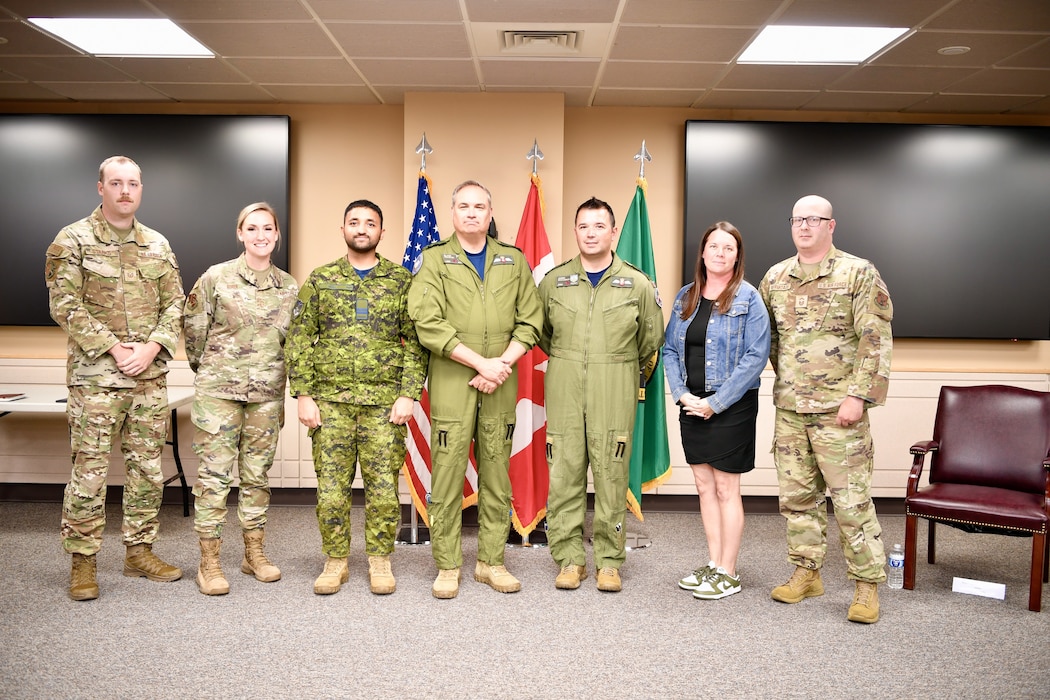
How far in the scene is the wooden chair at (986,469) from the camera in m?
3.40

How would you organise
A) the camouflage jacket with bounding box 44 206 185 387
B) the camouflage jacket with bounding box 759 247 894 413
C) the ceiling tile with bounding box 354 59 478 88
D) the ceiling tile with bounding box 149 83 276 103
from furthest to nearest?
1. the ceiling tile with bounding box 149 83 276 103
2. the ceiling tile with bounding box 354 59 478 88
3. the camouflage jacket with bounding box 44 206 185 387
4. the camouflage jacket with bounding box 759 247 894 413

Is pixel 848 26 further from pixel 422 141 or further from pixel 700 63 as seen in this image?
pixel 422 141

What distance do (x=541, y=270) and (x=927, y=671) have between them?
2639 millimetres

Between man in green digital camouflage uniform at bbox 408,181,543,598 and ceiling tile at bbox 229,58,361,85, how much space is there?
1.65 meters

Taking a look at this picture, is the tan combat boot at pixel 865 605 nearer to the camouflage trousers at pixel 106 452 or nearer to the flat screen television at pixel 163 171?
the camouflage trousers at pixel 106 452

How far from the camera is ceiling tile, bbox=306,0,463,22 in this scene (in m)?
3.50

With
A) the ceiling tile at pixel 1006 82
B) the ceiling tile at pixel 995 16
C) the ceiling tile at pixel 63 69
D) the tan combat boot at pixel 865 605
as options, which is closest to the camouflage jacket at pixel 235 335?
the ceiling tile at pixel 63 69

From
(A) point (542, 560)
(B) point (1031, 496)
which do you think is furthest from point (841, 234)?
(A) point (542, 560)

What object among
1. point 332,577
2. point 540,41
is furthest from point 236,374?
point 540,41

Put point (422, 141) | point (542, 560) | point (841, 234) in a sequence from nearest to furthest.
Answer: point (542, 560) < point (422, 141) < point (841, 234)

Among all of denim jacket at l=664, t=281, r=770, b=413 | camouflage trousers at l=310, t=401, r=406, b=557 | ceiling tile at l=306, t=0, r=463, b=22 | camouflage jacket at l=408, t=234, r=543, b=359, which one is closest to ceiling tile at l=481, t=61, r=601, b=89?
ceiling tile at l=306, t=0, r=463, b=22

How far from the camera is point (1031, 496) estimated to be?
360cm

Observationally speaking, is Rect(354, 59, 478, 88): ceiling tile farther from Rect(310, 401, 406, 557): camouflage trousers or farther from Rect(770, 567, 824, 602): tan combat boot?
Rect(770, 567, 824, 602): tan combat boot

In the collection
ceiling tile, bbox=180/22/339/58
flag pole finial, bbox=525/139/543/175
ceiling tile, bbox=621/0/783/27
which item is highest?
ceiling tile, bbox=621/0/783/27
